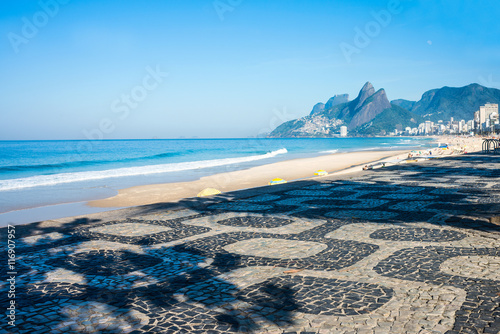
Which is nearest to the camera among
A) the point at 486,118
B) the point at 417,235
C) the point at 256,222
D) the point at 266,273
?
the point at 266,273

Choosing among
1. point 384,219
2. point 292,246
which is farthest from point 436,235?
point 292,246

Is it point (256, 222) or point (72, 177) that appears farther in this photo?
point (72, 177)

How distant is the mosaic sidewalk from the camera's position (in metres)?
3.21

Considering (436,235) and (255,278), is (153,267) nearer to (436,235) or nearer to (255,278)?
(255,278)

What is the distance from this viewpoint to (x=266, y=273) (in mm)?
4418

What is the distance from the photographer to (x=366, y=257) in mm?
4945

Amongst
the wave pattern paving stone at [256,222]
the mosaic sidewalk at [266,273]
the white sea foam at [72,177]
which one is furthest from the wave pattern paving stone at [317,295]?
the white sea foam at [72,177]

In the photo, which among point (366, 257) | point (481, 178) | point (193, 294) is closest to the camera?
point (193, 294)

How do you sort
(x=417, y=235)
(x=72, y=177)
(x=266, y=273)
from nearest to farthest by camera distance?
(x=266, y=273), (x=417, y=235), (x=72, y=177)

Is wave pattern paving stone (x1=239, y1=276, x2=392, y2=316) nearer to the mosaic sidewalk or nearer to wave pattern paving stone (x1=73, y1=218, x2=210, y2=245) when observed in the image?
the mosaic sidewalk

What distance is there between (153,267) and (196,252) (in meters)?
0.78

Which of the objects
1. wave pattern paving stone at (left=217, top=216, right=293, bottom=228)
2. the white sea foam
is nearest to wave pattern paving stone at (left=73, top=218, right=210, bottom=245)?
wave pattern paving stone at (left=217, top=216, right=293, bottom=228)

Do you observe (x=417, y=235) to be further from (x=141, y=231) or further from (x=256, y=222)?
(x=141, y=231)

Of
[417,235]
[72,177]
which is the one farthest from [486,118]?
[417,235]
